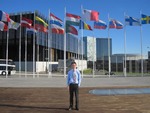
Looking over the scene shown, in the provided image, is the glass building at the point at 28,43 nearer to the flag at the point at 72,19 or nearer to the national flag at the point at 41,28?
the national flag at the point at 41,28

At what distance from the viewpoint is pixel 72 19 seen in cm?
4097

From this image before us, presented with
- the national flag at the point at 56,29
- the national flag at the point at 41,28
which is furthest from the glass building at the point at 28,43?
the national flag at the point at 56,29

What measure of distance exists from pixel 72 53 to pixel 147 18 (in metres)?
91.0

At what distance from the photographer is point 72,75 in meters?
12.4

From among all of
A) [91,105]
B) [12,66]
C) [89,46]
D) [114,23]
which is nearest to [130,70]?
[89,46]

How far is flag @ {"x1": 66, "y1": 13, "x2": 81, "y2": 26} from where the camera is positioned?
134ft

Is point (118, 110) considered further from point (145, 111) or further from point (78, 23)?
point (78, 23)

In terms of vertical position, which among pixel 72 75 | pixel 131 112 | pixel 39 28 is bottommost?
pixel 131 112

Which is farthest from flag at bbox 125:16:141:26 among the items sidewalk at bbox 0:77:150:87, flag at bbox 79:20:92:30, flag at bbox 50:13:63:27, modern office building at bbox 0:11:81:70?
modern office building at bbox 0:11:81:70

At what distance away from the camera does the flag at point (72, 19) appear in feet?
134

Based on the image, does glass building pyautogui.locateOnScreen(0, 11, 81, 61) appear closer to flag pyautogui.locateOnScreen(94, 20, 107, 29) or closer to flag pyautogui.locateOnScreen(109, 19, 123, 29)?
flag pyautogui.locateOnScreen(109, 19, 123, 29)

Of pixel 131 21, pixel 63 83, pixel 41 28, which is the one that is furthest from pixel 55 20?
pixel 63 83

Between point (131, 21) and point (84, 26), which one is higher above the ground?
point (131, 21)

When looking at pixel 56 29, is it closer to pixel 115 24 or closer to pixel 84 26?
pixel 84 26
